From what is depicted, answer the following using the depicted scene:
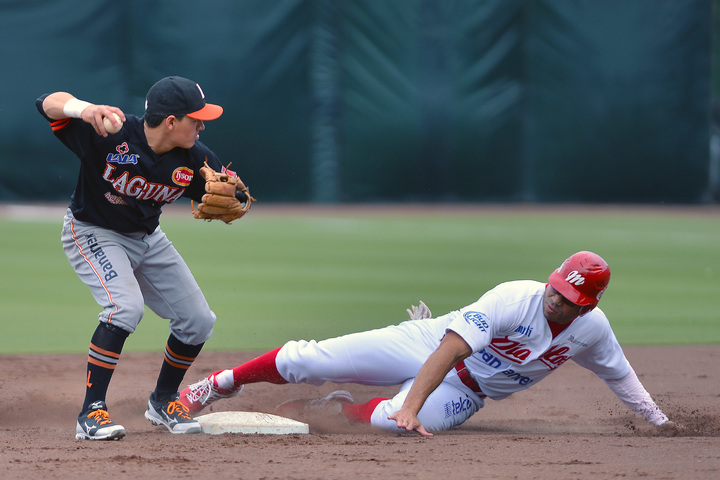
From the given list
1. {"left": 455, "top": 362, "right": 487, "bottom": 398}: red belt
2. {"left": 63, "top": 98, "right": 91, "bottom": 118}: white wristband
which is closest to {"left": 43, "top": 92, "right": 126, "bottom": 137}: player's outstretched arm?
{"left": 63, "top": 98, "right": 91, "bottom": 118}: white wristband

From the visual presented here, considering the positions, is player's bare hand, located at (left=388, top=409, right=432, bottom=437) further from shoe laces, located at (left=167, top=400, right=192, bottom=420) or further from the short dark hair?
the short dark hair

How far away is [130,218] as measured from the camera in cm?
394

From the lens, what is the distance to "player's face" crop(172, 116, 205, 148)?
3.87 m

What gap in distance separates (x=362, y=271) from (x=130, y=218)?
5296 millimetres

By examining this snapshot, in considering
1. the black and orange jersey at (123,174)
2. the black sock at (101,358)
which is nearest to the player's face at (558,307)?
the black and orange jersey at (123,174)

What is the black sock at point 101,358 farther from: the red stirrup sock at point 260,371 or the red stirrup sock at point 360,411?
the red stirrup sock at point 360,411

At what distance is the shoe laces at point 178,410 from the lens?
4086 mm

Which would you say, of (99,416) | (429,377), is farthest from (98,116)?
(429,377)

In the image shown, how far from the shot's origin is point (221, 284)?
8211 millimetres

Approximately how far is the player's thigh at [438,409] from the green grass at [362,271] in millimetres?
2017

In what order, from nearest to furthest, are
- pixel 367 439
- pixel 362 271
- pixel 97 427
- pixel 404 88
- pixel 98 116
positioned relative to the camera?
pixel 98 116
pixel 97 427
pixel 367 439
pixel 362 271
pixel 404 88

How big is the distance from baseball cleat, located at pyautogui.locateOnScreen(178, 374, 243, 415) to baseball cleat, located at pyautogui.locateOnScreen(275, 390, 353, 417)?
0.28 meters

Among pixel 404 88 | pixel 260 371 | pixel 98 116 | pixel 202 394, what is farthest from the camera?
pixel 404 88

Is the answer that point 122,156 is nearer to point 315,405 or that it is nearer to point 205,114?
point 205,114
